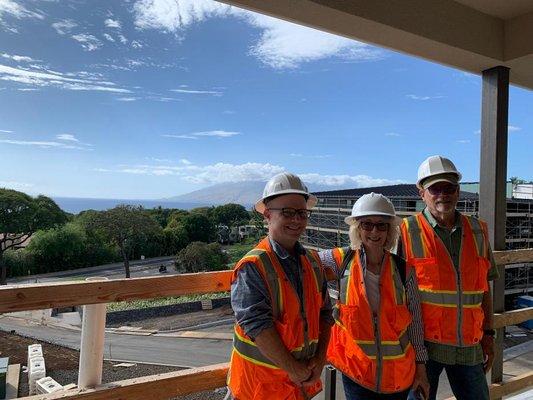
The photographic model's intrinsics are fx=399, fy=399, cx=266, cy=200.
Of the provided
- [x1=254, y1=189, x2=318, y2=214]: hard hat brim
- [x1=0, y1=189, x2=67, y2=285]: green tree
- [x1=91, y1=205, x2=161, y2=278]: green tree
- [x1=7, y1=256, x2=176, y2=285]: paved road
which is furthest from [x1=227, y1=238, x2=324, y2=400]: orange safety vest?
[x1=91, y1=205, x2=161, y2=278]: green tree

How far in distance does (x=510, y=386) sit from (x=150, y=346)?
2017 centimetres

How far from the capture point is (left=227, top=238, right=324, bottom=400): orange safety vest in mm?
1349

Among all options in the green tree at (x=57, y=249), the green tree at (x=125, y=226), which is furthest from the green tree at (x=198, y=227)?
the green tree at (x=57, y=249)

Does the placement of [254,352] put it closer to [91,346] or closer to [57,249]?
[91,346]

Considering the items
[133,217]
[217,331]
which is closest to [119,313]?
[217,331]

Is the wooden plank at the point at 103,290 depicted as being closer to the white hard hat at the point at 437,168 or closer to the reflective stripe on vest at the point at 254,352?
the reflective stripe on vest at the point at 254,352

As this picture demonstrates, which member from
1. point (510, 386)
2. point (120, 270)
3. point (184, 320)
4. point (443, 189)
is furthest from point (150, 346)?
point (120, 270)

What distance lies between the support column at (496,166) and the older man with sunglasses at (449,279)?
4.06 feet

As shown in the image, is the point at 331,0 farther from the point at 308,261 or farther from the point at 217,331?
the point at 217,331

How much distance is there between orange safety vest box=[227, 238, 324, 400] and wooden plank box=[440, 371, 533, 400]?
2.16m

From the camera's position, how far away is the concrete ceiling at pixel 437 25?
2170 millimetres

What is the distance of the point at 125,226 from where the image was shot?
3894 centimetres

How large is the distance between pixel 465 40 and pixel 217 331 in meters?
23.8

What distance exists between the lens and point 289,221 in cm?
144
